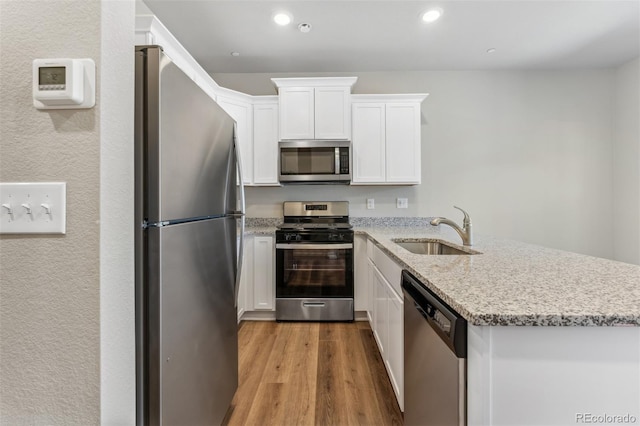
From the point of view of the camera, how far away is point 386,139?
304 centimetres

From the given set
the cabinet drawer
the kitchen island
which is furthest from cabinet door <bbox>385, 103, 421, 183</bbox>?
the kitchen island

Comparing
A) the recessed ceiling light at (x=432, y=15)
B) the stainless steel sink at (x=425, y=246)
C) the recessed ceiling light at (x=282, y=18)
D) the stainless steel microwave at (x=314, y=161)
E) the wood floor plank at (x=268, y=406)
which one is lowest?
the wood floor plank at (x=268, y=406)

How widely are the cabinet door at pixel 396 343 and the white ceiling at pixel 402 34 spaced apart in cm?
218

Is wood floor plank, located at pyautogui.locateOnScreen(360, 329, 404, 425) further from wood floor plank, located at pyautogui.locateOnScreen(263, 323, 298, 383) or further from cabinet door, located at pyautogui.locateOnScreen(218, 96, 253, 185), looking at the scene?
cabinet door, located at pyautogui.locateOnScreen(218, 96, 253, 185)

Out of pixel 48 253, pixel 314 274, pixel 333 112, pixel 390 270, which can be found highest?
pixel 333 112

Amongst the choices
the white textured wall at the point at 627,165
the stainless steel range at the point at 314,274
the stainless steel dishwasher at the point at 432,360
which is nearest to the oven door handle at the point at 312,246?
the stainless steel range at the point at 314,274

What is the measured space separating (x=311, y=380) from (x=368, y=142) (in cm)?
226

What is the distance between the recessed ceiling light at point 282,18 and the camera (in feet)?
7.57

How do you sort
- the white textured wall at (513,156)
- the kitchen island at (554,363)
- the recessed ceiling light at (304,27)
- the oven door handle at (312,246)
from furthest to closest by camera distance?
the white textured wall at (513,156), the oven door handle at (312,246), the recessed ceiling light at (304,27), the kitchen island at (554,363)

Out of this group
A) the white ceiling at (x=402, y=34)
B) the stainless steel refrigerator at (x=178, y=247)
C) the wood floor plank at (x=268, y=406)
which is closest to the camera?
the stainless steel refrigerator at (x=178, y=247)

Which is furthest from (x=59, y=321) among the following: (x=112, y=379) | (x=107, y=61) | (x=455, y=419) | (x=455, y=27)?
(x=455, y=27)

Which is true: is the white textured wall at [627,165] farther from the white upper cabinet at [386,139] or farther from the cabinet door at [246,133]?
the cabinet door at [246,133]

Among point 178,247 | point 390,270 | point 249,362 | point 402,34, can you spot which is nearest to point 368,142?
point 402,34

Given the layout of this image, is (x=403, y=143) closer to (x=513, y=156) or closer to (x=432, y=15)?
(x=432, y=15)
